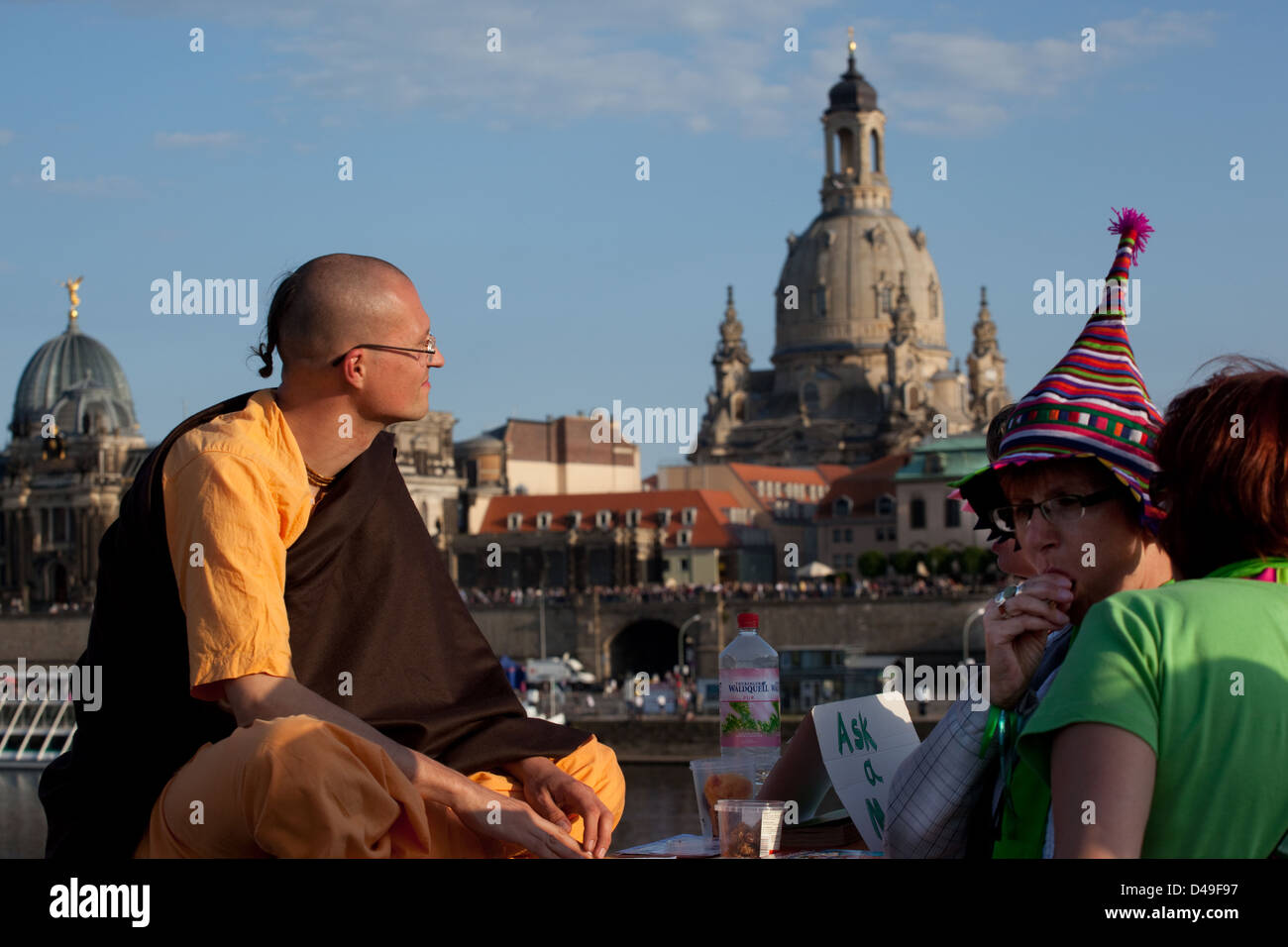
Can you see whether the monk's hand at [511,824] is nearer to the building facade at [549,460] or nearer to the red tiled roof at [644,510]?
the red tiled roof at [644,510]

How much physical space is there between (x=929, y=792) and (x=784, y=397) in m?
89.4

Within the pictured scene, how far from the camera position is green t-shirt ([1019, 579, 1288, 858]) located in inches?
95.6

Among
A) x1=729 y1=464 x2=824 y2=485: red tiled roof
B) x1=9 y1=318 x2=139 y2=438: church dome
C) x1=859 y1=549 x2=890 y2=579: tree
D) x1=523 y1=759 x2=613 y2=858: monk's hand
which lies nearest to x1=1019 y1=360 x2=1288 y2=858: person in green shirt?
x1=523 y1=759 x2=613 y2=858: monk's hand

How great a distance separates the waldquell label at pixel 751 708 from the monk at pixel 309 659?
905 mm

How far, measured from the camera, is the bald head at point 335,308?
3621mm

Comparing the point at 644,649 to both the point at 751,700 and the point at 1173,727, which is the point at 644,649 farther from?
the point at 1173,727

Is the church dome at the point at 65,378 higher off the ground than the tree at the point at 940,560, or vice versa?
the church dome at the point at 65,378

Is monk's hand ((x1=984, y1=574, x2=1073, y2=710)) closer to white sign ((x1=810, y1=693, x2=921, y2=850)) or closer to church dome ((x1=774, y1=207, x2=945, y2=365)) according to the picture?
white sign ((x1=810, y1=693, x2=921, y2=850))

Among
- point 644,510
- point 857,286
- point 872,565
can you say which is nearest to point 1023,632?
point 872,565

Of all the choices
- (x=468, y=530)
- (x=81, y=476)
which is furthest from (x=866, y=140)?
(x=81, y=476)

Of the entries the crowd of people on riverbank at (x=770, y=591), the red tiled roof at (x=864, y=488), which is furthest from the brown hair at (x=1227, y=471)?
the red tiled roof at (x=864, y=488)

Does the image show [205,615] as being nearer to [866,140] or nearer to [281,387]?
[281,387]

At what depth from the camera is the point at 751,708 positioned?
4934 millimetres

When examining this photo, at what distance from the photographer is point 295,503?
11.5ft
